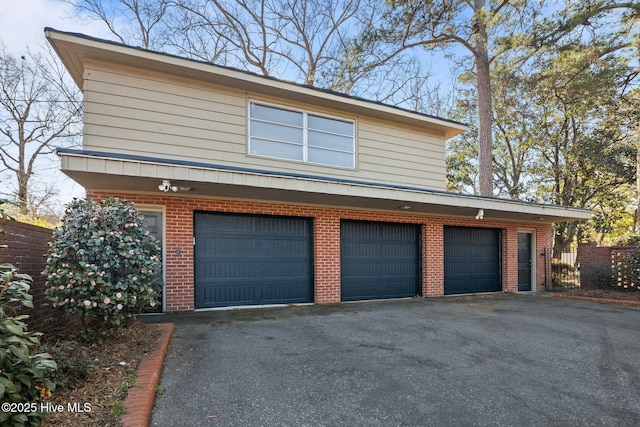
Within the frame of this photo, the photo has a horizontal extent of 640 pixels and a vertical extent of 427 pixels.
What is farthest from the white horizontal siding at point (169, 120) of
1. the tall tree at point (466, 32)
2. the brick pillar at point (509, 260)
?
the tall tree at point (466, 32)

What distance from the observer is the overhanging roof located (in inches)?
231

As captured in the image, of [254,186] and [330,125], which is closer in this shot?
[254,186]

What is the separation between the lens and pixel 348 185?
21.7 feet

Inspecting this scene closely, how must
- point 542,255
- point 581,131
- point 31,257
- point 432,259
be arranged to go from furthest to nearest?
point 581,131 → point 542,255 → point 432,259 → point 31,257

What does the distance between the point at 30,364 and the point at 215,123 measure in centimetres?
578

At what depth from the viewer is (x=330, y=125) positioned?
8.33 metres

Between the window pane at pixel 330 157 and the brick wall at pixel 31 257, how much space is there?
523 centimetres

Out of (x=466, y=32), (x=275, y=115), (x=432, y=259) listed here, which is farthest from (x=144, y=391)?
(x=466, y=32)

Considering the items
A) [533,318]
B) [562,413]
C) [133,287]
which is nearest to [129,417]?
[133,287]

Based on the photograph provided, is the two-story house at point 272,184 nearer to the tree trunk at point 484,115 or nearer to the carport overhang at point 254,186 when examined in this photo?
the carport overhang at point 254,186

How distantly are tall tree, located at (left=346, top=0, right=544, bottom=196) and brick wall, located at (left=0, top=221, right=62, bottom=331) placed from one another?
10928 mm

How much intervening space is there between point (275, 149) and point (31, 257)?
15.5 feet

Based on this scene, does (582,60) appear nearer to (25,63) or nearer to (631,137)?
(631,137)

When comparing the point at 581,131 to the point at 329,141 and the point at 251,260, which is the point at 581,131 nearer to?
the point at 329,141
